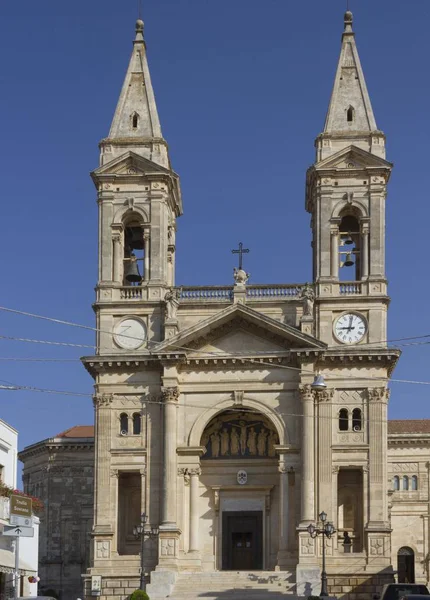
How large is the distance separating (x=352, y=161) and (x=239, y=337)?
9776 millimetres

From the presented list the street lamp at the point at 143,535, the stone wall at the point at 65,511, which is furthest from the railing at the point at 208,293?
the stone wall at the point at 65,511

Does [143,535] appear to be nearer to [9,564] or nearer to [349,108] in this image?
[9,564]

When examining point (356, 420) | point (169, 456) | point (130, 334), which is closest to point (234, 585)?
point (169, 456)

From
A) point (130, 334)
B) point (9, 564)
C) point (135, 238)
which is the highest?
point (135, 238)

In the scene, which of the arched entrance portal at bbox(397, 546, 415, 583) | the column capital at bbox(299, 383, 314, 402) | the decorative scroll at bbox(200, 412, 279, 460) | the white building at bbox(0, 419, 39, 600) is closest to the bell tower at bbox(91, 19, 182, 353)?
the decorative scroll at bbox(200, 412, 279, 460)

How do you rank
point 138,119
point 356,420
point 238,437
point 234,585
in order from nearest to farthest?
point 234,585 < point 356,420 < point 238,437 < point 138,119

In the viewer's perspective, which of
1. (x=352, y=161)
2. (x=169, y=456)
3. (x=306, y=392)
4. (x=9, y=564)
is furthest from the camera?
(x=352, y=161)

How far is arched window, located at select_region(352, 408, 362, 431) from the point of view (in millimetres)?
60000

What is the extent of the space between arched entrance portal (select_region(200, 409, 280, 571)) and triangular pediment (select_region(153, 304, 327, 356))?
294cm

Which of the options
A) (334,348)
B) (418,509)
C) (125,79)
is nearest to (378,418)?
(334,348)

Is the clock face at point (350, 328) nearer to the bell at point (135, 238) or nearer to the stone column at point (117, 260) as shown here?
the stone column at point (117, 260)

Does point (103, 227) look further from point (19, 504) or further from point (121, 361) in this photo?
point (19, 504)

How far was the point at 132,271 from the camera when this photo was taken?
63281 mm

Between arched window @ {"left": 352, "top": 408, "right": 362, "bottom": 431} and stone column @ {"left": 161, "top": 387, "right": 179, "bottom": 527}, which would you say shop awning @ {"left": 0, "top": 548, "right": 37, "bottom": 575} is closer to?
stone column @ {"left": 161, "top": 387, "right": 179, "bottom": 527}
